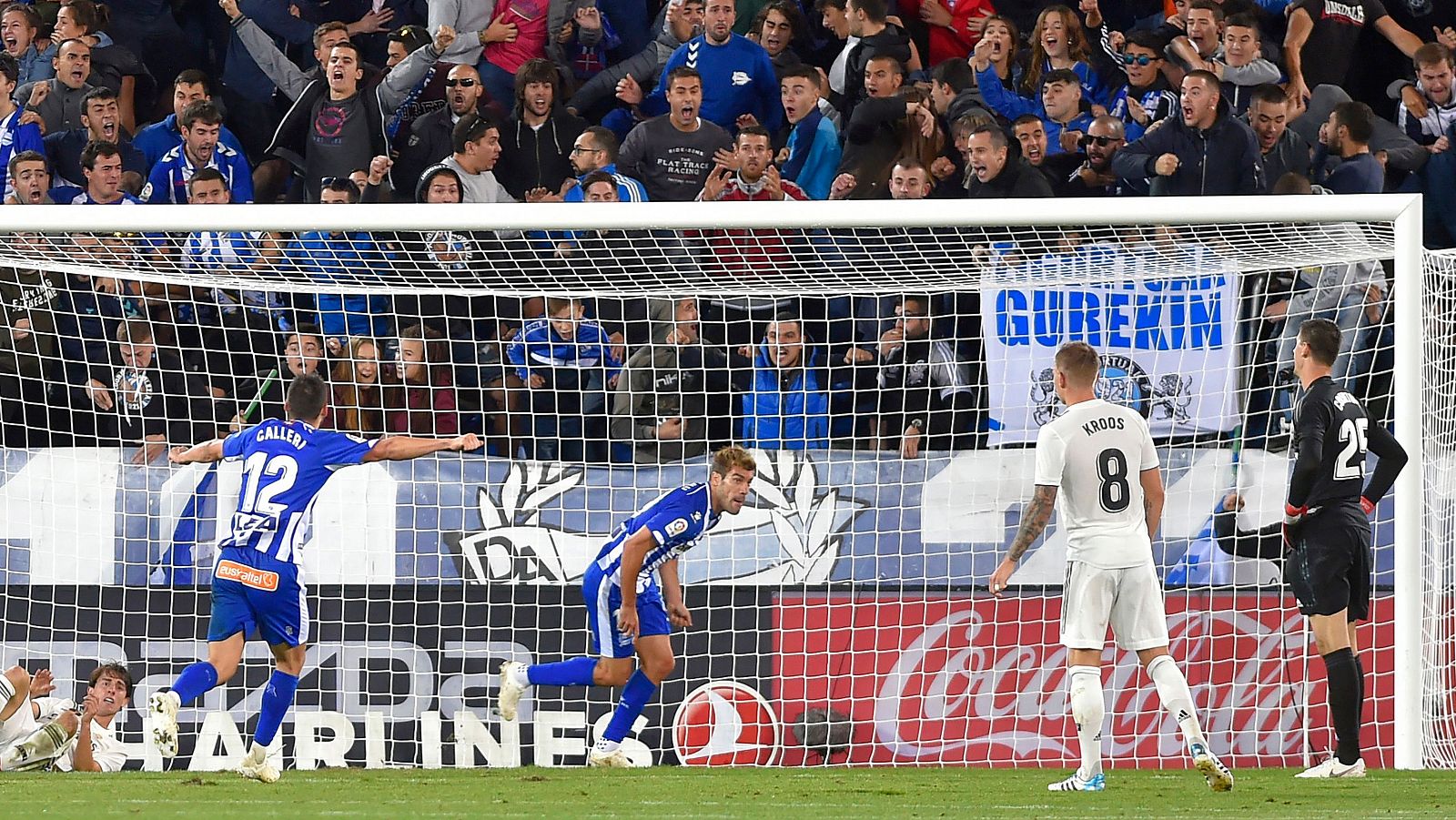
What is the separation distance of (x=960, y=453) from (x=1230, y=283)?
1.68 m

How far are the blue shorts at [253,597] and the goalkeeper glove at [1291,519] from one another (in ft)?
13.0

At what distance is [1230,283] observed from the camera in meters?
8.27

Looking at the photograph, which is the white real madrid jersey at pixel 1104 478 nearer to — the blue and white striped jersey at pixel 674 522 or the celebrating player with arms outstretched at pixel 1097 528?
the celebrating player with arms outstretched at pixel 1097 528

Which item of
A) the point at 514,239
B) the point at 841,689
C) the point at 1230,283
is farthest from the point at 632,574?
the point at 1230,283

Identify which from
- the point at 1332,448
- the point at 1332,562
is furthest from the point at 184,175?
the point at 1332,562

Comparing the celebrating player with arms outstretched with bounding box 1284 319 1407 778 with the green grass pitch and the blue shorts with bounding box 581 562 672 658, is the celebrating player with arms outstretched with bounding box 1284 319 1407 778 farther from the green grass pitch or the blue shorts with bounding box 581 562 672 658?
the blue shorts with bounding box 581 562 672 658

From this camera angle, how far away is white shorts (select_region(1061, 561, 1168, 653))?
5.54 meters

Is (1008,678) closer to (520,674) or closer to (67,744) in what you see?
(520,674)

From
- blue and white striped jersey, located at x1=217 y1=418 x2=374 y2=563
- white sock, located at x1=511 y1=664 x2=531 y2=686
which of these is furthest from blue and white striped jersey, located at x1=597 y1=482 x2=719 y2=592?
blue and white striped jersey, located at x1=217 y1=418 x2=374 y2=563

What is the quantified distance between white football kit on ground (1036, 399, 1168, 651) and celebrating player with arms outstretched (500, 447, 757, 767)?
5.67 ft

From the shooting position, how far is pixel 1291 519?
6344mm

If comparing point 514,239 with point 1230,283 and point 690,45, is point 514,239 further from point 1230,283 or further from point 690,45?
point 1230,283

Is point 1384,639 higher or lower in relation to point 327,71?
lower

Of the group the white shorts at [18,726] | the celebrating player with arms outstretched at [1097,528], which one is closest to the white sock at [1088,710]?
the celebrating player with arms outstretched at [1097,528]
